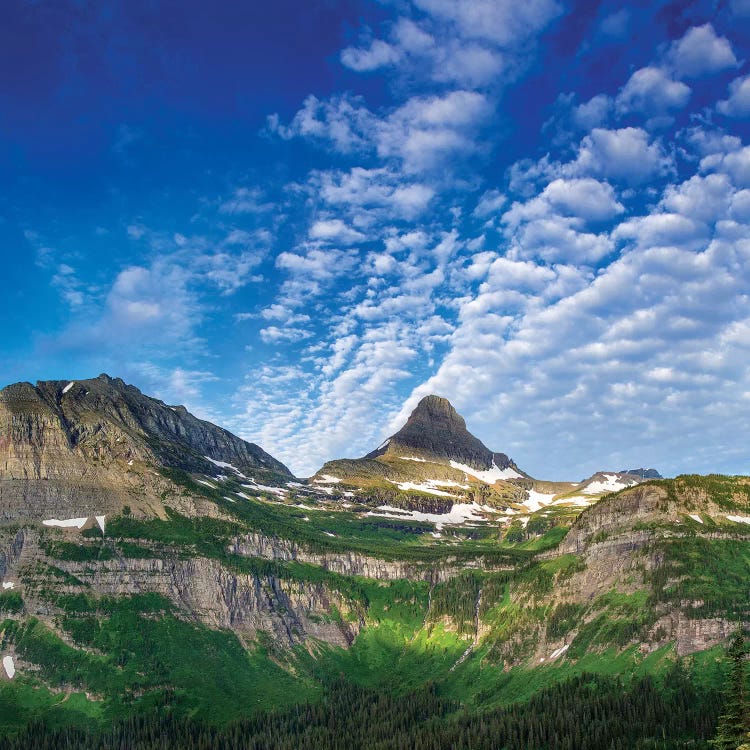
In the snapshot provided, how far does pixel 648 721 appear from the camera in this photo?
17200 cm

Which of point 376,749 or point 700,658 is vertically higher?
point 700,658

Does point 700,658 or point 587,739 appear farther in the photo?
point 700,658

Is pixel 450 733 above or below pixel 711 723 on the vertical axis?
below

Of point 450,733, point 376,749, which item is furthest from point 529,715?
point 376,749

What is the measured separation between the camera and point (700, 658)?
197500 mm

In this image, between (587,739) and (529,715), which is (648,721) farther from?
(529,715)

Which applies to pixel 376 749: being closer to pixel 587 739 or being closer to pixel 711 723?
pixel 587 739

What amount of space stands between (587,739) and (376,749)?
59467 millimetres

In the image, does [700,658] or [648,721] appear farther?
[700,658]

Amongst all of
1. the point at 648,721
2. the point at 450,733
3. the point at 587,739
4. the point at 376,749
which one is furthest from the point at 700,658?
→ the point at 376,749

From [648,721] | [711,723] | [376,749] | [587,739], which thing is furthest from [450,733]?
[711,723]

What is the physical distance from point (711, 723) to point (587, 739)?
95.2 ft

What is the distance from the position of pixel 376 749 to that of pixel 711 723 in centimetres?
8832

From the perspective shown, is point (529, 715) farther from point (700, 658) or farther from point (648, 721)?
point (700, 658)
